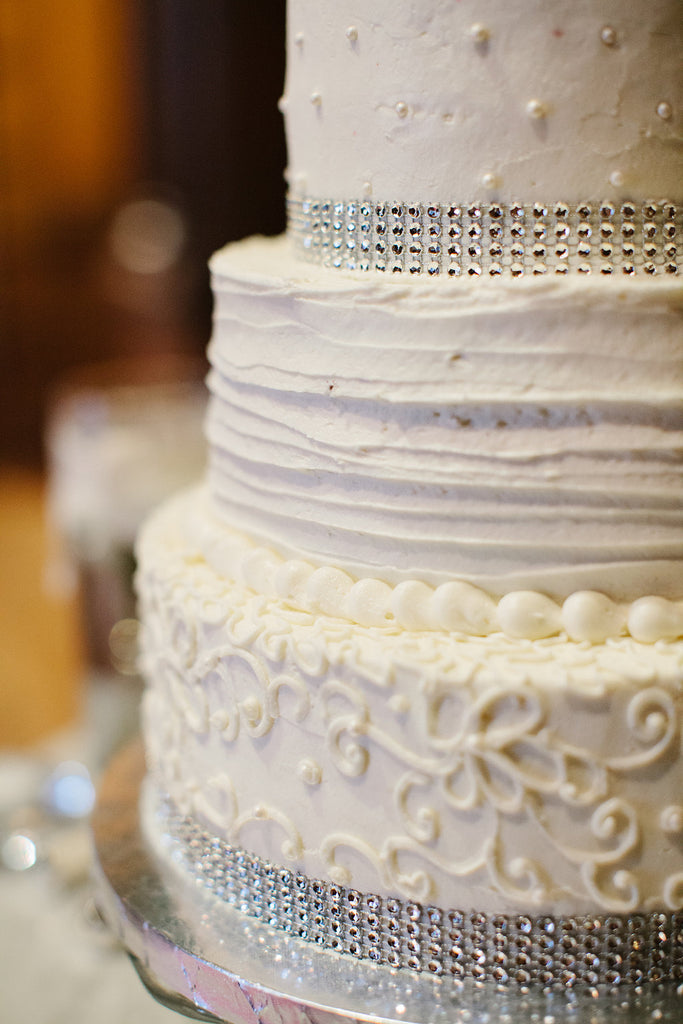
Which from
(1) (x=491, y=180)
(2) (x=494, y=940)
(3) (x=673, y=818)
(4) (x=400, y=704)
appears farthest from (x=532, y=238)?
(2) (x=494, y=940)

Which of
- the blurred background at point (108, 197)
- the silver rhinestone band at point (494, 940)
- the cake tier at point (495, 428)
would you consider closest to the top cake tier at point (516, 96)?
the cake tier at point (495, 428)

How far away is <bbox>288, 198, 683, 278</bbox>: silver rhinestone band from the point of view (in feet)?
3.50

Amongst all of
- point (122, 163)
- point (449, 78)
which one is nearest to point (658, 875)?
point (449, 78)

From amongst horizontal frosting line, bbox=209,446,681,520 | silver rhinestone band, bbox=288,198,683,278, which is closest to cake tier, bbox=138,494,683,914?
horizontal frosting line, bbox=209,446,681,520

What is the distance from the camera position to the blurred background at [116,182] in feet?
18.4

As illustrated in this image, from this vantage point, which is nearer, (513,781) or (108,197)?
(513,781)

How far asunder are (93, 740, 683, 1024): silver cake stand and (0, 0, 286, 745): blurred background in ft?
14.1

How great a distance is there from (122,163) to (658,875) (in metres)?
5.96

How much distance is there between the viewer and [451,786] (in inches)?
40.6

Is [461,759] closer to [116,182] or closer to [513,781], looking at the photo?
[513,781]

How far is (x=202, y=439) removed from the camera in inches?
118

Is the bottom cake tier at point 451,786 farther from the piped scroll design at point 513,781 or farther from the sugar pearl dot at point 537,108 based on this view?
the sugar pearl dot at point 537,108

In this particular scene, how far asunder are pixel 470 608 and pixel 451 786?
0.59ft

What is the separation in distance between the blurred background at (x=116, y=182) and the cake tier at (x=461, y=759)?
449cm
